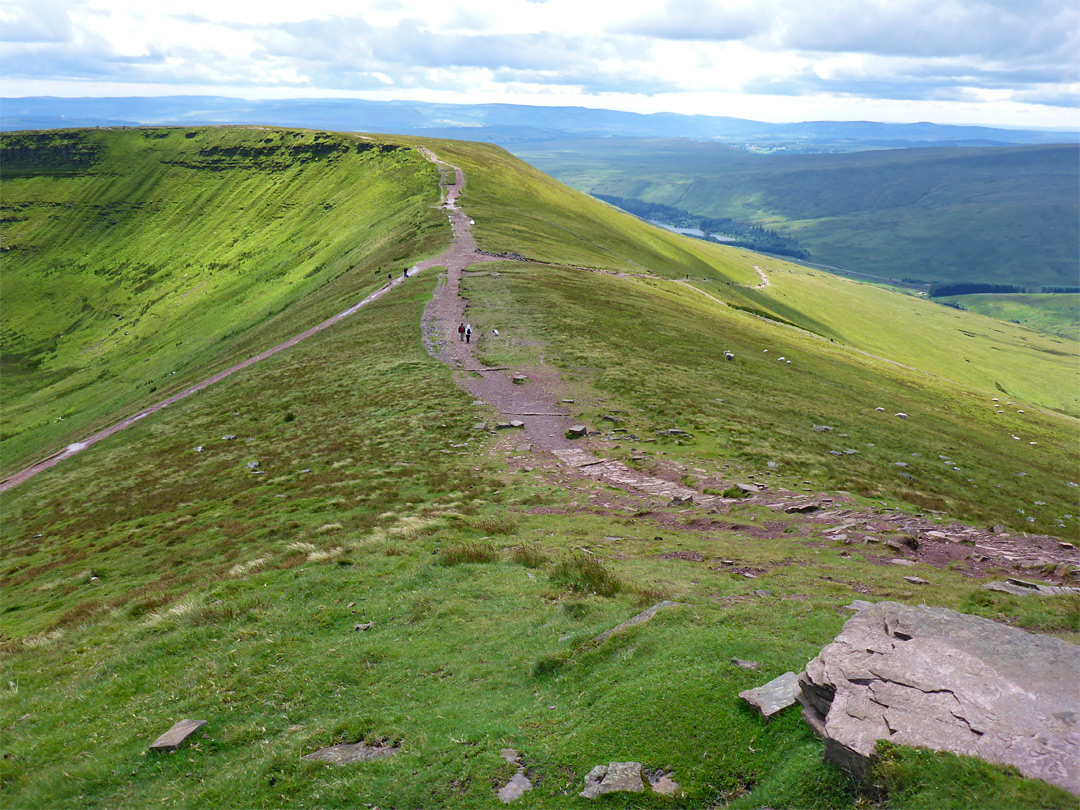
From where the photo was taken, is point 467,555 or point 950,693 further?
point 467,555

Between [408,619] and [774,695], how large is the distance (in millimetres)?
11076

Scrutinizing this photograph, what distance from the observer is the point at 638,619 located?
17031mm

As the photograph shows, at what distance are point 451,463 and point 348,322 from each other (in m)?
37.1

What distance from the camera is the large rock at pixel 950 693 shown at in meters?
9.95

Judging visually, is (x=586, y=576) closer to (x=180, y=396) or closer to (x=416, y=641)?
(x=416, y=641)

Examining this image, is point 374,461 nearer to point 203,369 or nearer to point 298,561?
point 298,561

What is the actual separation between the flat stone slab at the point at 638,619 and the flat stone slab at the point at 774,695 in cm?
422

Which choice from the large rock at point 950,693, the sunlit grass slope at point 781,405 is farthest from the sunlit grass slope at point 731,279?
the large rock at point 950,693

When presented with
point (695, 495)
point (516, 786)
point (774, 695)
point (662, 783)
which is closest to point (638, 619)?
point (774, 695)

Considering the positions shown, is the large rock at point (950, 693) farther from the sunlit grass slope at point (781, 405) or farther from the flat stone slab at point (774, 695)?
the sunlit grass slope at point (781, 405)

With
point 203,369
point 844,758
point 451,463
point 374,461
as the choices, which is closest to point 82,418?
point 203,369

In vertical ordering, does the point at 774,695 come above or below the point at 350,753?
above

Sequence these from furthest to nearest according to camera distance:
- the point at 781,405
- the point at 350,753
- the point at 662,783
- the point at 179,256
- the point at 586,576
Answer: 1. the point at 179,256
2. the point at 781,405
3. the point at 586,576
4. the point at 350,753
5. the point at 662,783

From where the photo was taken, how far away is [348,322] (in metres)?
64.9
